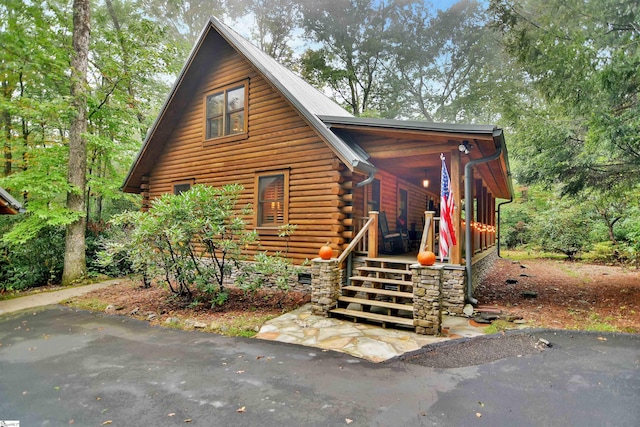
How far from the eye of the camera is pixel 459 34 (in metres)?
21.3

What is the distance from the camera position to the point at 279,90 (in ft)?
26.0

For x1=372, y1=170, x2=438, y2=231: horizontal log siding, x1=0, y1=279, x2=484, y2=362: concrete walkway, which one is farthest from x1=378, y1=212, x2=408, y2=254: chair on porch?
x1=0, y1=279, x2=484, y2=362: concrete walkway

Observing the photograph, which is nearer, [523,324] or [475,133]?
[523,324]

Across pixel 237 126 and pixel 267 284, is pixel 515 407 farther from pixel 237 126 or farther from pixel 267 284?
pixel 237 126

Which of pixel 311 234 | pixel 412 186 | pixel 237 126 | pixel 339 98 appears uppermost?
pixel 339 98

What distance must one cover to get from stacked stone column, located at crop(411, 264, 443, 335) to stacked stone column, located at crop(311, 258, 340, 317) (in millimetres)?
1594

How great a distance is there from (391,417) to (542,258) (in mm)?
16643

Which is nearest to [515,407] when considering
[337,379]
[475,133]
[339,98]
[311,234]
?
[337,379]

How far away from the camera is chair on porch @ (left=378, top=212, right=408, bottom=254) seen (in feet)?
30.2

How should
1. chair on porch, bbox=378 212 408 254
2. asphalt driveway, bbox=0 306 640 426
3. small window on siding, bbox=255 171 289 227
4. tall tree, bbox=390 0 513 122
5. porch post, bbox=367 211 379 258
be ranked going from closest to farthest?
asphalt driveway, bbox=0 306 640 426, porch post, bbox=367 211 379 258, small window on siding, bbox=255 171 289 227, chair on porch, bbox=378 212 408 254, tall tree, bbox=390 0 513 122

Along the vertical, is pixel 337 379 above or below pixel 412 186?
below

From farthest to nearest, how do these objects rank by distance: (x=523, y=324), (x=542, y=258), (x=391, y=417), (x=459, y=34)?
(x=459, y=34) < (x=542, y=258) < (x=523, y=324) < (x=391, y=417)

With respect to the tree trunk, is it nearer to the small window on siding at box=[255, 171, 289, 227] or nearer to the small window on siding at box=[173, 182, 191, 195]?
the small window on siding at box=[173, 182, 191, 195]

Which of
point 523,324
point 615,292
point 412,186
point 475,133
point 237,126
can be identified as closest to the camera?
point 523,324
